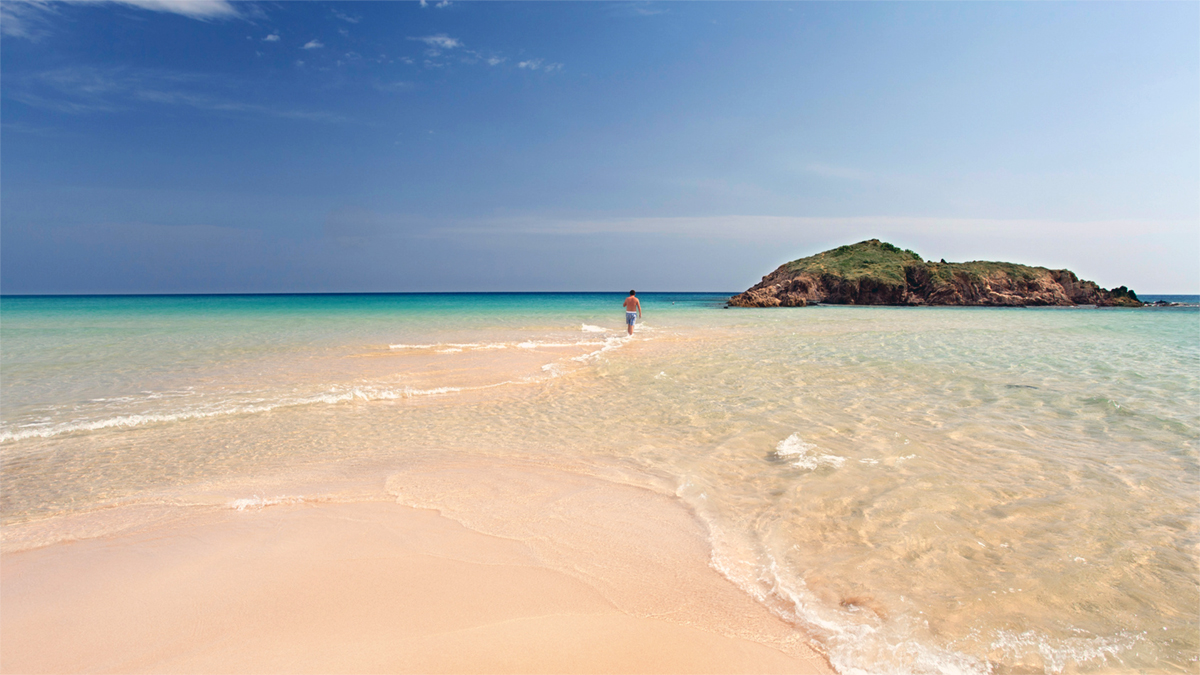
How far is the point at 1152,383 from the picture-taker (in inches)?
396

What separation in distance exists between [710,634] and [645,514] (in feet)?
5.50

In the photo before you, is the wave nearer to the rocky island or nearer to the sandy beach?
the sandy beach

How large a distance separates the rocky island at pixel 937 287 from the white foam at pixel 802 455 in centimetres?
4926

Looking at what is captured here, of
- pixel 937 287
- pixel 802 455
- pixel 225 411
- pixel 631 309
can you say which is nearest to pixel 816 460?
pixel 802 455

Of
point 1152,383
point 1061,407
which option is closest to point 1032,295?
point 1152,383

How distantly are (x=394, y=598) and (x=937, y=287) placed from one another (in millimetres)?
66282

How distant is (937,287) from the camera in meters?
56.9

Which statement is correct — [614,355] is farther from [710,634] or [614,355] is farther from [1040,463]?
[710,634]

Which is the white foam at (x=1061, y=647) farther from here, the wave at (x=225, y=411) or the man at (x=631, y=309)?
the man at (x=631, y=309)

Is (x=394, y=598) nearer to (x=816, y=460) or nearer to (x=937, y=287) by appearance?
(x=816, y=460)

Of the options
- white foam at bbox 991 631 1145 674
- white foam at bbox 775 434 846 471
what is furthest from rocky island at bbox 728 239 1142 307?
white foam at bbox 991 631 1145 674

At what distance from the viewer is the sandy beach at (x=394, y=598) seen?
277cm

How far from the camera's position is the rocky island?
2224 inches

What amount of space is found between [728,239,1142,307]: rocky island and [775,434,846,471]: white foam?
49.3m
